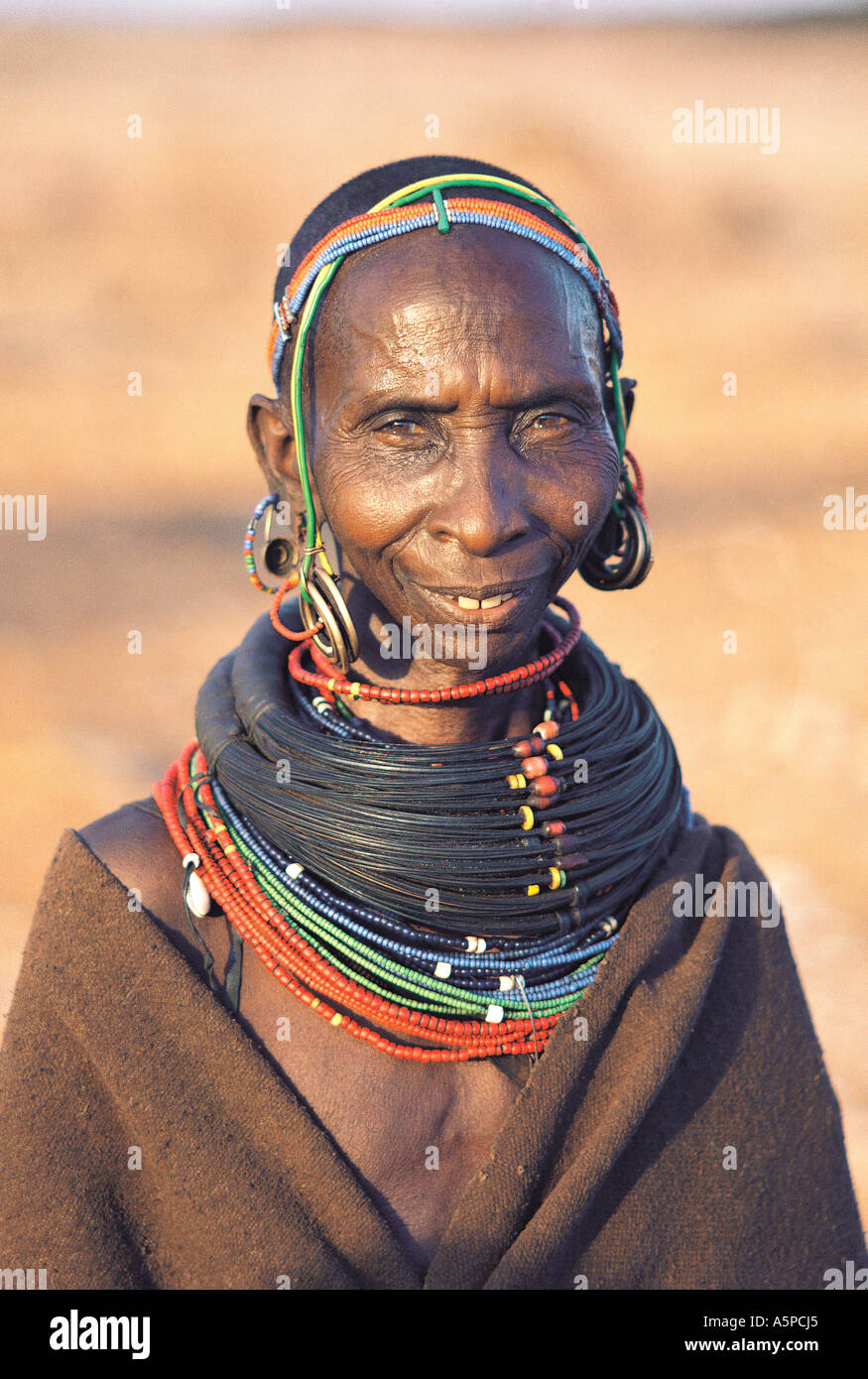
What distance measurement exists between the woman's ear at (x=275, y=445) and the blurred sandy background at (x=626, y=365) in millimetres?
4585

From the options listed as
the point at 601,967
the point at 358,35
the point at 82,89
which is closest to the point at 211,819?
the point at 601,967

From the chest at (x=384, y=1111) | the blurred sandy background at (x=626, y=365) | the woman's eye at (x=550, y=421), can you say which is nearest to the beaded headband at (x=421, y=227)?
the woman's eye at (x=550, y=421)

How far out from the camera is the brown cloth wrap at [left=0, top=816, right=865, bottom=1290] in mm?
2299

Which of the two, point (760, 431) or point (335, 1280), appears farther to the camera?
point (760, 431)

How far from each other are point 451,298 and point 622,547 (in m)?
0.69

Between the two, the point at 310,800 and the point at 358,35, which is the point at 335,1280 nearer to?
the point at 310,800

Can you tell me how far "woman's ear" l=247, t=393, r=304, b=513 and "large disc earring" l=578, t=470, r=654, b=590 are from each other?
0.61m

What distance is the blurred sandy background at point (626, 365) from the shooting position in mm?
8586

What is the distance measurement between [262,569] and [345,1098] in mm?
1023

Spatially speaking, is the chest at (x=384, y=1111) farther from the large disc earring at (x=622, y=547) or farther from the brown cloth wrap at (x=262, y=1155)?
the large disc earring at (x=622, y=547)

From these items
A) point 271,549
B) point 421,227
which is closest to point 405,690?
point 271,549

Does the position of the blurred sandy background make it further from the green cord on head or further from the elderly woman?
the green cord on head

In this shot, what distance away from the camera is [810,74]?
80.3 ft

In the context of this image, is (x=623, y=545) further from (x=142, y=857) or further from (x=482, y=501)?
(x=142, y=857)
